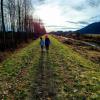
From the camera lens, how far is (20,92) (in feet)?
31.6

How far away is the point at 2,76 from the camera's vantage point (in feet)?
42.8

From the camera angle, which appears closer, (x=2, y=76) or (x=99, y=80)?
(x=99, y=80)

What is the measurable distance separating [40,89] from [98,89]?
2510 mm

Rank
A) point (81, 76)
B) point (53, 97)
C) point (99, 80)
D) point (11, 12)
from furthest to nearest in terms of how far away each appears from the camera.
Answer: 1. point (11, 12)
2. point (81, 76)
3. point (99, 80)
4. point (53, 97)

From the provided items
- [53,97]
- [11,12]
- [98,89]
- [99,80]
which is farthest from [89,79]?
[11,12]

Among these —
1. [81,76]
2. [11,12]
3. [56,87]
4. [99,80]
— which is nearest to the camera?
[56,87]

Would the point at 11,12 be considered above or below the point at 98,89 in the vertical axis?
above

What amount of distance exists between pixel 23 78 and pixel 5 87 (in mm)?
2021

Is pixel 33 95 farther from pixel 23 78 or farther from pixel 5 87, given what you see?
pixel 23 78

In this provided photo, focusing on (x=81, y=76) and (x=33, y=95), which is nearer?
(x=33, y=95)

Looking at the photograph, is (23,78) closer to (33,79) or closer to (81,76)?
(33,79)

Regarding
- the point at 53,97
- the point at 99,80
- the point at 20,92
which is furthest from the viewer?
the point at 99,80

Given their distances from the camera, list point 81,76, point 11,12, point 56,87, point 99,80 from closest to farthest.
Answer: point 56,87 → point 99,80 → point 81,76 → point 11,12

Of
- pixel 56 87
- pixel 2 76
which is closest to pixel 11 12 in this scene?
pixel 2 76
